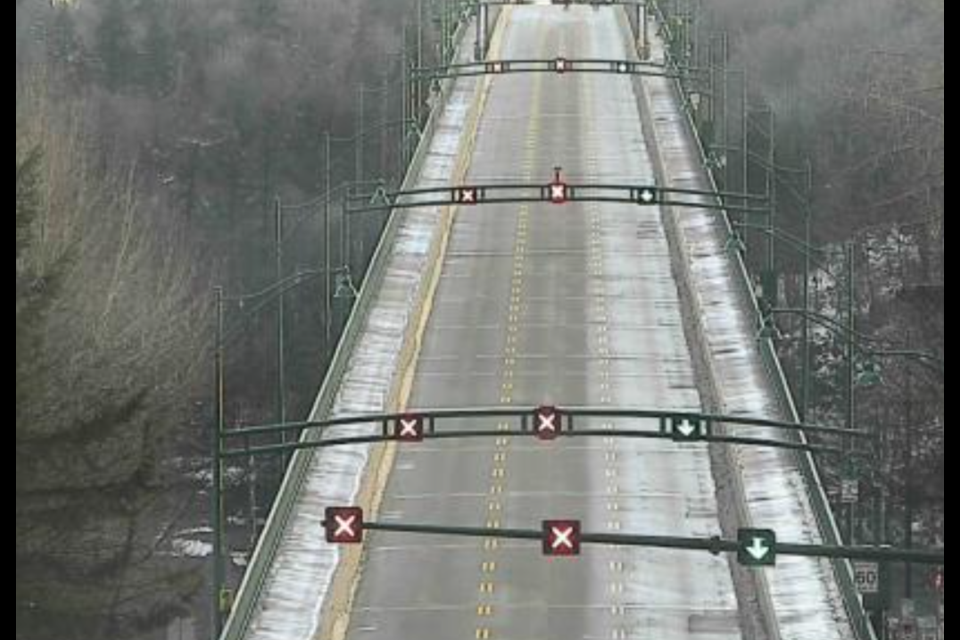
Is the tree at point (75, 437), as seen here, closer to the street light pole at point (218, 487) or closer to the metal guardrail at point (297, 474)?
the street light pole at point (218, 487)

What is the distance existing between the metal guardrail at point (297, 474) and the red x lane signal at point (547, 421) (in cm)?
725

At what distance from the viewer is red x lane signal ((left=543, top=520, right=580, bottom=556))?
25156 mm

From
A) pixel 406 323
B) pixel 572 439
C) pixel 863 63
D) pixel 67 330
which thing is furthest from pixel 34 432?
pixel 863 63

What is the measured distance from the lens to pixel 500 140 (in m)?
93.9

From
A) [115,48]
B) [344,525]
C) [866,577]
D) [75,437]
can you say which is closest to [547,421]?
[344,525]

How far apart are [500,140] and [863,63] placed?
15796 mm

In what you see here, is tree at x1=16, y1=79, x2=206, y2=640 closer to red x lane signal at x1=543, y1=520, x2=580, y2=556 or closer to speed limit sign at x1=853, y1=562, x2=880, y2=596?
red x lane signal at x1=543, y1=520, x2=580, y2=556

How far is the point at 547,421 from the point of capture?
1331 inches

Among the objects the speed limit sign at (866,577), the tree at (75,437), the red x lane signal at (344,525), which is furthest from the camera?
the speed limit sign at (866,577)

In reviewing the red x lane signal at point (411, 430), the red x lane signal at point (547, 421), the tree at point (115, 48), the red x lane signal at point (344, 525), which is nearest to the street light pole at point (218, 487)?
the red x lane signal at point (411, 430)

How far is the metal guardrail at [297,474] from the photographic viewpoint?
39406 millimetres

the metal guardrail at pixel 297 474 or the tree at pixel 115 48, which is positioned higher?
the tree at pixel 115 48

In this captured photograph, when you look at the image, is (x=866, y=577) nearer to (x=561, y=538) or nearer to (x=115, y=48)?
(x=561, y=538)

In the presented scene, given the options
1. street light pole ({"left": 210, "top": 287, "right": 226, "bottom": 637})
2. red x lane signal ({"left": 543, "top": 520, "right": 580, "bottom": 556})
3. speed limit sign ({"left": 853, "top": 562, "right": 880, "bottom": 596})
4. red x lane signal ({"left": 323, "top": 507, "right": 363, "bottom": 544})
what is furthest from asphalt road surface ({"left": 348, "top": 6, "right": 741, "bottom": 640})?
red x lane signal ({"left": 543, "top": 520, "right": 580, "bottom": 556})
